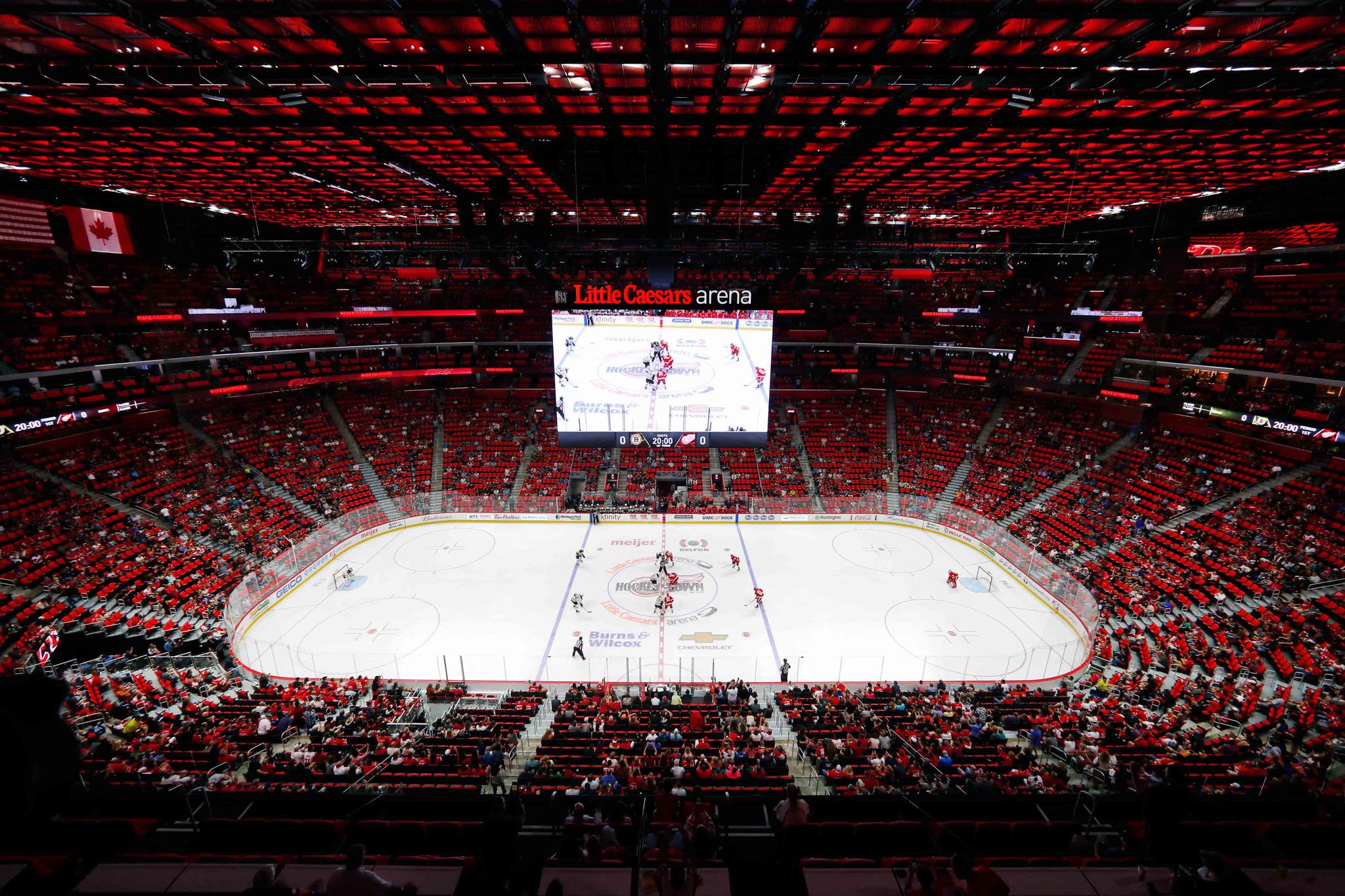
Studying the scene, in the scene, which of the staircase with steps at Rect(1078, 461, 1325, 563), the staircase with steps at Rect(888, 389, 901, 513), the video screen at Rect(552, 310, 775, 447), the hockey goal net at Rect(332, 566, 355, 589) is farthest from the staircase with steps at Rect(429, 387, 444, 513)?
the staircase with steps at Rect(1078, 461, 1325, 563)

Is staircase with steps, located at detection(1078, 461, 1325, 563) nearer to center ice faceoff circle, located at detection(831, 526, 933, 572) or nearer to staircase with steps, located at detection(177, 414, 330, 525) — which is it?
center ice faceoff circle, located at detection(831, 526, 933, 572)

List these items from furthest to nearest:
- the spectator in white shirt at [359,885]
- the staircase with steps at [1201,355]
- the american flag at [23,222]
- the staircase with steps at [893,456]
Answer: the staircase with steps at [893,456] < the staircase with steps at [1201,355] < the american flag at [23,222] < the spectator in white shirt at [359,885]

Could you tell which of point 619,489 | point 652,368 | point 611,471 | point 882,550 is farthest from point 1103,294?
point 611,471

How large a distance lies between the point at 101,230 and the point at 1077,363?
46616 mm

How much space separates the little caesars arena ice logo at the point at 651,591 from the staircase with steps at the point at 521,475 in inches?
395

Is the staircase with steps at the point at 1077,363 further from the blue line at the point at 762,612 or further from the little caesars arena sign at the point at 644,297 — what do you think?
the little caesars arena sign at the point at 644,297

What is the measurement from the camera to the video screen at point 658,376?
23469mm

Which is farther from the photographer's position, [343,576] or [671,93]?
[343,576]

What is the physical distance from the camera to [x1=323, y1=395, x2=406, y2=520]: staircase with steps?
29859 millimetres

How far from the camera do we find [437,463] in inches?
1330

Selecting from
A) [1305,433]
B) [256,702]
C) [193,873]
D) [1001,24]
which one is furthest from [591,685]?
[1305,433]

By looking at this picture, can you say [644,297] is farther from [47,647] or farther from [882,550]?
[47,647]

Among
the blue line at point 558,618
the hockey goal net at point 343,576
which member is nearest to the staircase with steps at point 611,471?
the blue line at point 558,618

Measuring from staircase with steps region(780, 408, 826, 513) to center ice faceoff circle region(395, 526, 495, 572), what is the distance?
60.5 feet
